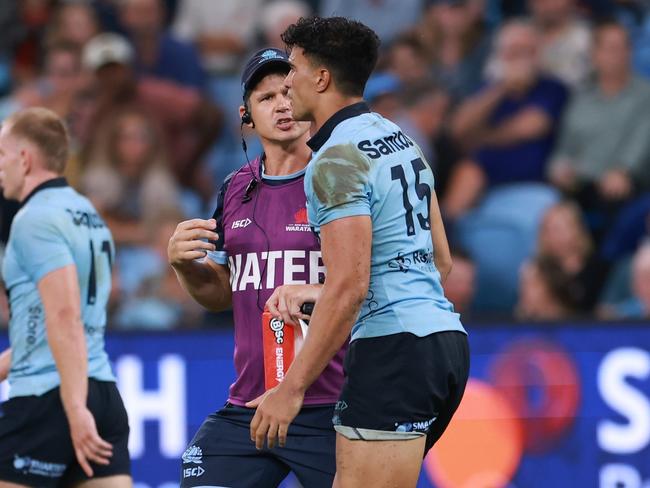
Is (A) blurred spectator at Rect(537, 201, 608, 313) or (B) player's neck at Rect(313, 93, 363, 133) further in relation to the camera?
(A) blurred spectator at Rect(537, 201, 608, 313)

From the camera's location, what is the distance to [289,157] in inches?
195

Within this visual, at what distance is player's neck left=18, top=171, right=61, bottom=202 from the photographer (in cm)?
546

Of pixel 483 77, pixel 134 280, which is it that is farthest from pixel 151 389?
pixel 483 77

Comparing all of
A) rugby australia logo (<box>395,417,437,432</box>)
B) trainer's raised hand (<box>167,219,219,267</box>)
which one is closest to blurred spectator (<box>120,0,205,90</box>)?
trainer's raised hand (<box>167,219,219,267</box>)

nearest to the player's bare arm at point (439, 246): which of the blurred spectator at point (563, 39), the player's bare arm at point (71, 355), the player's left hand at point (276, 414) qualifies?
the player's left hand at point (276, 414)

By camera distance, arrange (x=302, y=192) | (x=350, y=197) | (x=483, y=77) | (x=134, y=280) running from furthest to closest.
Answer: (x=483, y=77), (x=134, y=280), (x=302, y=192), (x=350, y=197)

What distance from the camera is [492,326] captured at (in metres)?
7.93

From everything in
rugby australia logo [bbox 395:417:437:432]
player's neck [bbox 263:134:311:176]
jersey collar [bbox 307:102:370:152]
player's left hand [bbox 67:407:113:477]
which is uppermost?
jersey collar [bbox 307:102:370:152]

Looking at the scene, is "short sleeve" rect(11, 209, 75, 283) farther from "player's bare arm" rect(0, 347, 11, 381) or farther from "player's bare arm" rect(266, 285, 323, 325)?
"player's bare arm" rect(266, 285, 323, 325)

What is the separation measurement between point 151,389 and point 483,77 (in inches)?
162

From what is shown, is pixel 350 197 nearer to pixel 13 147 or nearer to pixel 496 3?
A: pixel 13 147

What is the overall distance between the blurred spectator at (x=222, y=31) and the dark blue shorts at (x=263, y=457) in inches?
260

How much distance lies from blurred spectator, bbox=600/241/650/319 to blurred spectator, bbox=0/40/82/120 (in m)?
4.81

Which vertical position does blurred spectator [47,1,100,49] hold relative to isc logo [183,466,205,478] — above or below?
above
